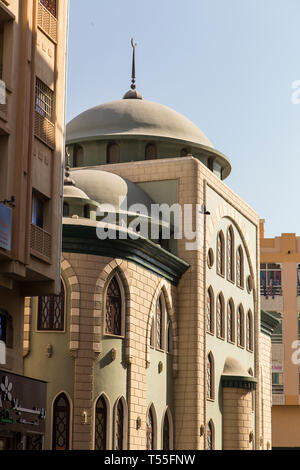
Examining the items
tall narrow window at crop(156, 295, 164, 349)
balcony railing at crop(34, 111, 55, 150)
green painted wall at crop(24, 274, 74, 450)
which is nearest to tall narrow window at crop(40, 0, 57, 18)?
balcony railing at crop(34, 111, 55, 150)

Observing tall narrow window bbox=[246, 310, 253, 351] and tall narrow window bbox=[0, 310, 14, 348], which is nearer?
tall narrow window bbox=[0, 310, 14, 348]

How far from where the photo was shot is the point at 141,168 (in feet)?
116

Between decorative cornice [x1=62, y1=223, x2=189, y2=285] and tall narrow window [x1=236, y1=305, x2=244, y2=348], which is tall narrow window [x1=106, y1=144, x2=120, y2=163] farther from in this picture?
tall narrow window [x1=236, y1=305, x2=244, y2=348]

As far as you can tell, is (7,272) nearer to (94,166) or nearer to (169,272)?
(169,272)

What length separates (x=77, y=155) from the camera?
129 feet

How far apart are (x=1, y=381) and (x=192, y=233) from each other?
46.8 ft

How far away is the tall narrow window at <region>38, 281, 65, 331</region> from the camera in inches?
1101

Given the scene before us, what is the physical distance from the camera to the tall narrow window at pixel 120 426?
28.6 m

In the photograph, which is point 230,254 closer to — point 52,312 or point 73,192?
point 73,192

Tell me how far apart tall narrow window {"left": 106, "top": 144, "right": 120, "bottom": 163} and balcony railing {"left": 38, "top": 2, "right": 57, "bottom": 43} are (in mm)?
15431

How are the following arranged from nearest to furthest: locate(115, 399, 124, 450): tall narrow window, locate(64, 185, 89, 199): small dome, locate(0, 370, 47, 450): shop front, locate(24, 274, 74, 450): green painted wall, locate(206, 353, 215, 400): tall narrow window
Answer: locate(0, 370, 47, 450): shop front < locate(24, 274, 74, 450): green painted wall < locate(115, 399, 124, 450): tall narrow window < locate(64, 185, 89, 199): small dome < locate(206, 353, 215, 400): tall narrow window

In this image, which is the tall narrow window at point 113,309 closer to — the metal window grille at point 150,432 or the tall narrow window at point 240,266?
the metal window grille at point 150,432

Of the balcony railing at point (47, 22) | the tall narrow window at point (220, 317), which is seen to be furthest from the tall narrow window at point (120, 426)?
the balcony railing at point (47, 22)
